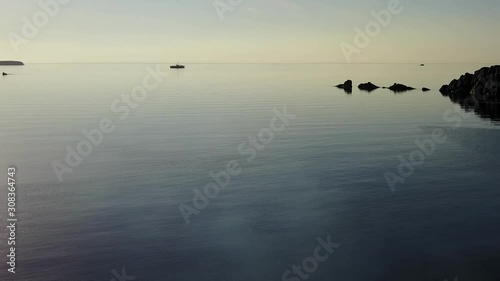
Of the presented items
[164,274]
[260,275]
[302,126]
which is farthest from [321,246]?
[302,126]

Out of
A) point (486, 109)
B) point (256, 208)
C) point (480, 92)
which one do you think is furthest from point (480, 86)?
point (256, 208)

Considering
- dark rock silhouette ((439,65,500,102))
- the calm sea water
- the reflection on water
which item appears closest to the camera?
the calm sea water

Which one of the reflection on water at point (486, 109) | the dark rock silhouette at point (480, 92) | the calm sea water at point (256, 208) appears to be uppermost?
the dark rock silhouette at point (480, 92)

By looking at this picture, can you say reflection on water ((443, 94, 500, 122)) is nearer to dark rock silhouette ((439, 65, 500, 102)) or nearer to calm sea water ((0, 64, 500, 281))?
dark rock silhouette ((439, 65, 500, 102))

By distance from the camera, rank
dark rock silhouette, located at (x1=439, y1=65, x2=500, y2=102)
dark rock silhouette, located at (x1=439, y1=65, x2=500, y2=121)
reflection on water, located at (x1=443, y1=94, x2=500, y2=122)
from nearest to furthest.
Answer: reflection on water, located at (x1=443, y1=94, x2=500, y2=122) → dark rock silhouette, located at (x1=439, y1=65, x2=500, y2=121) → dark rock silhouette, located at (x1=439, y1=65, x2=500, y2=102)

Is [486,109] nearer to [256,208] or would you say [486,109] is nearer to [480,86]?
[480,86]

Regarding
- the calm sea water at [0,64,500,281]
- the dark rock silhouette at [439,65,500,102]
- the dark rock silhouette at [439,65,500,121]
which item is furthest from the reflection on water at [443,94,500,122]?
the calm sea water at [0,64,500,281]

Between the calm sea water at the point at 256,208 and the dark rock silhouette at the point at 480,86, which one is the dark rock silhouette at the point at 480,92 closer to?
the dark rock silhouette at the point at 480,86

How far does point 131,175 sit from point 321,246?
18157 mm

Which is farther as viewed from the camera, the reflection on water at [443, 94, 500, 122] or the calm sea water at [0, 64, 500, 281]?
the reflection on water at [443, 94, 500, 122]

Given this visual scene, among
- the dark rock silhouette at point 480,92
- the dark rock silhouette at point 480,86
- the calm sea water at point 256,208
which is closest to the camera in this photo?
the calm sea water at point 256,208

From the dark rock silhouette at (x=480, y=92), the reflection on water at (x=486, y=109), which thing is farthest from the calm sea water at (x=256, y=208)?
the dark rock silhouette at (x=480, y=92)

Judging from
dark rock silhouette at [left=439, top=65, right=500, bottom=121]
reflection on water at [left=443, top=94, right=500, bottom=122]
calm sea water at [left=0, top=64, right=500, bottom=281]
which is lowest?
calm sea water at [left=0, top=64, right=500, bottom=281]

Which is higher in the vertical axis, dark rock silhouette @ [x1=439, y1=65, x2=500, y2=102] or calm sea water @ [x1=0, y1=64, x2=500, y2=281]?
dark rock silhouette @ [x1=439, y1=65, x2=500, y2=102]
